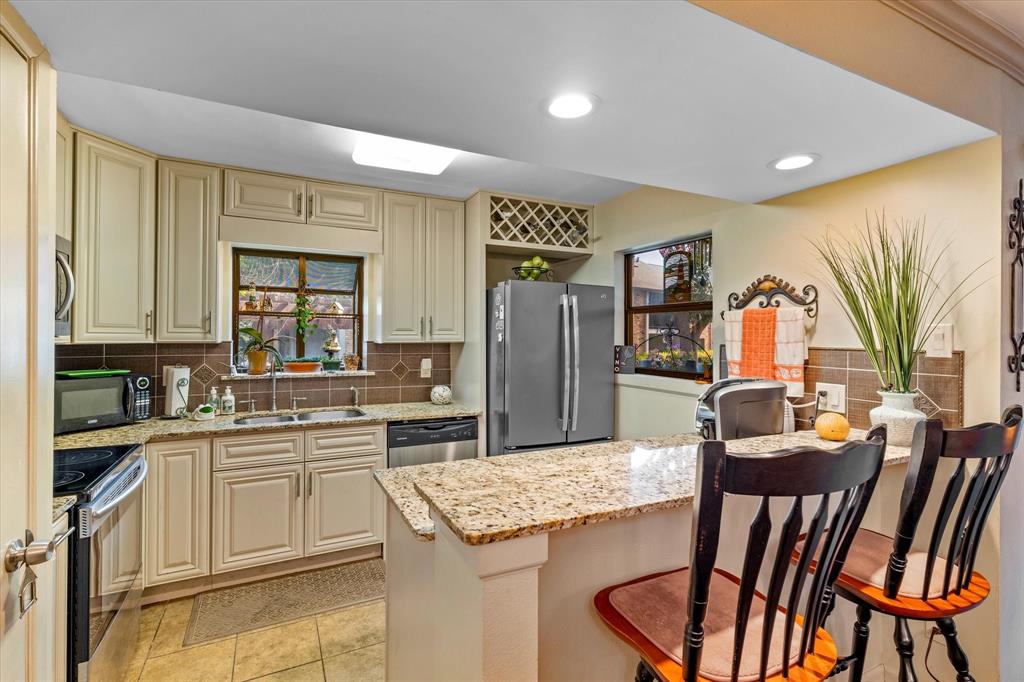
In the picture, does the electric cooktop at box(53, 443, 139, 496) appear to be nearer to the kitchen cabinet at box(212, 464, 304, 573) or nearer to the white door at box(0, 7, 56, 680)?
the white door at box(0, 7, 56, 680)

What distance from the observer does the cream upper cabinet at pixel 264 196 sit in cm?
288

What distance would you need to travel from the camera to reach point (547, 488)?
122 cm

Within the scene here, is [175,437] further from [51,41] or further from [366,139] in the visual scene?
[51,41]

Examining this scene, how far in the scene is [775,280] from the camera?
2410 mm

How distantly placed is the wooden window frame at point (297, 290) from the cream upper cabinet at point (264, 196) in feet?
1.38

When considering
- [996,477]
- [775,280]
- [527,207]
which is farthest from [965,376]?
[527,207]

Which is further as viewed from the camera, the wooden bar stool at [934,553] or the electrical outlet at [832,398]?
the electrical outlet at [832,398]

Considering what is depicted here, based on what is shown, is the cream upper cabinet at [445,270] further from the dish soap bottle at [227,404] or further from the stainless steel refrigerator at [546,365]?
the dish soap bottle at [227,404]

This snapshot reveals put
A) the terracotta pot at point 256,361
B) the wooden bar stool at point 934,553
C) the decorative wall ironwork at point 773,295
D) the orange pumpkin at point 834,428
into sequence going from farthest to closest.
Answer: the terracotta pot at point 256,361 < the decorative wall ironwork at point 773,295 < the orange pumpkin at point 834,428 < the wooden bar stool at point 934,553

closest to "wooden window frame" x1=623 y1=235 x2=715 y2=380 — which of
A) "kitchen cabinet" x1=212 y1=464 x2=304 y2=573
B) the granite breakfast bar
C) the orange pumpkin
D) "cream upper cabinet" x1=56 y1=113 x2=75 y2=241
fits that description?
the orange pumpkin

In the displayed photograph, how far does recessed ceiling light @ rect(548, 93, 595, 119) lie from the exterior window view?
1cm

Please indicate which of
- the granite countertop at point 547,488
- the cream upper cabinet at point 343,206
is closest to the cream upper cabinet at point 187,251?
the cream upper cabinet at point 343,206

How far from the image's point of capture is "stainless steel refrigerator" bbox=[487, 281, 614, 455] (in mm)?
3131

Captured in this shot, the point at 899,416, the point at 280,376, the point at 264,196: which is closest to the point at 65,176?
the point at 264,196
